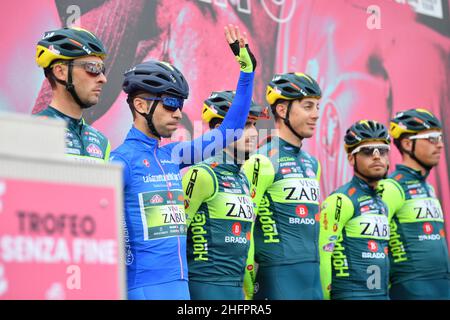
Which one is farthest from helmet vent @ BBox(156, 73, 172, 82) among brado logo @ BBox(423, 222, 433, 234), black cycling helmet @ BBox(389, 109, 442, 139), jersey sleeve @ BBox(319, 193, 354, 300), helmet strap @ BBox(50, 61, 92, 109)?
black cycling helmet @ BBox(389, 109, 442, 139)

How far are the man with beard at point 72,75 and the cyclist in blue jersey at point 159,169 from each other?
0.86 ft

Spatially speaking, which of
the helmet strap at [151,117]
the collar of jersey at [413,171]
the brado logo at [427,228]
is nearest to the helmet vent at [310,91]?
the collar of jersey at [413,171]

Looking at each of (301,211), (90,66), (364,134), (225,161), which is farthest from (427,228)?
(90,66)

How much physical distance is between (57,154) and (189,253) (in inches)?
160

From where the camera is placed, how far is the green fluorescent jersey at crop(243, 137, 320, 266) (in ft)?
22.1

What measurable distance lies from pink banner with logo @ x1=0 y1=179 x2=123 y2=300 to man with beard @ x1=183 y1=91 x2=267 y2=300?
3893 millimetres

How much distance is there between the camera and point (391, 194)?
806cm

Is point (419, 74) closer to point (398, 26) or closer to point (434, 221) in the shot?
point (398, 26)

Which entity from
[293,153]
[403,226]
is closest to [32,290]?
[293,153]

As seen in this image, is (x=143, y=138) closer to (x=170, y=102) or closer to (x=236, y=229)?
(x=170, y=102)

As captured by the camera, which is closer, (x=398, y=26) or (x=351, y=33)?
(x=351, y=33)

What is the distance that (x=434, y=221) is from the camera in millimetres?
8141

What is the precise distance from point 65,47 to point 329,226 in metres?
3.07

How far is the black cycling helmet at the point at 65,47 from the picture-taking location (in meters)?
5.17
